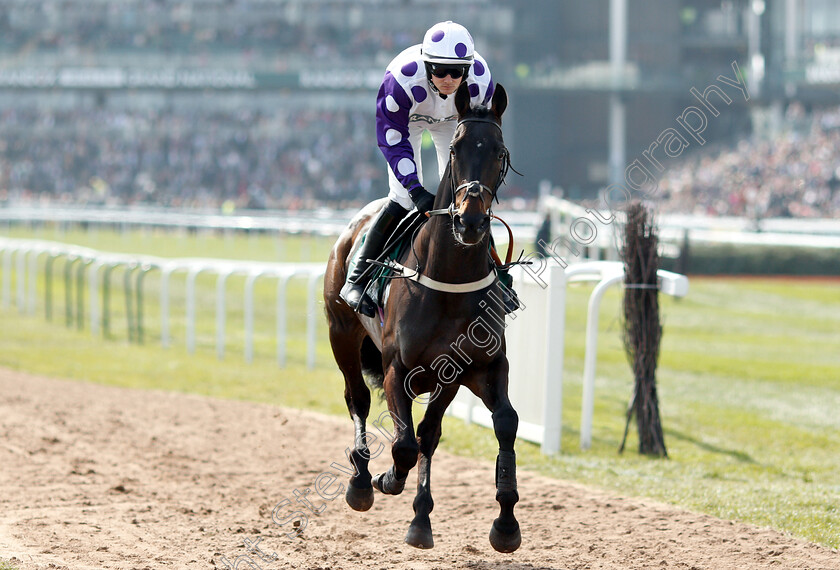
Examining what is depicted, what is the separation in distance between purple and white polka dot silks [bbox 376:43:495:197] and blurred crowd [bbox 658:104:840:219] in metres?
22.1

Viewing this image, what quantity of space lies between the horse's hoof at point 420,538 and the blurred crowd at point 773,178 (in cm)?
2276

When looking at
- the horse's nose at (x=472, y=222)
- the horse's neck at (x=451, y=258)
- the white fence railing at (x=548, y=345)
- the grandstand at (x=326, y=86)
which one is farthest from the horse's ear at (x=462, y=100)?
the grandstand at (x=326, y=86)

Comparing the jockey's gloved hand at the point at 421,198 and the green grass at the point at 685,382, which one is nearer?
the jockey's gloved hand at the point at 421,198

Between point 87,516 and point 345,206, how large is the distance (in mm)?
24820

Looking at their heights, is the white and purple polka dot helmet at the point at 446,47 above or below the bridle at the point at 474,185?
above

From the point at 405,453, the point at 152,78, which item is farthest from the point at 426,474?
the point at 152,78

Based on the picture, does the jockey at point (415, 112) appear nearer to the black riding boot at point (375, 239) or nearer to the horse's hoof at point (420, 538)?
the black riding boot at point (375, 239)

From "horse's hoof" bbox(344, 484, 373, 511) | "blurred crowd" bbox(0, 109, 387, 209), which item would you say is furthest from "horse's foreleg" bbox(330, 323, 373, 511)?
"blurred crowd" bbox(0, 109, 387, 209)

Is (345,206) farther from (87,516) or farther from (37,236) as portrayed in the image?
(87,516)

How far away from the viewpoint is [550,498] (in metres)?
5.60

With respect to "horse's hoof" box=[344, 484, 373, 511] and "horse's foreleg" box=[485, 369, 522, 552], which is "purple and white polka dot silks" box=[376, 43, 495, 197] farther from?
"horse's hoof" box=[344, 484, 373, 511]

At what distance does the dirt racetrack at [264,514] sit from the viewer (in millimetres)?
4461

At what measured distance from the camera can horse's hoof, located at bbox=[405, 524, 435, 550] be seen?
4.15 m

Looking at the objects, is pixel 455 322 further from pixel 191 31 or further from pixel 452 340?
pixel 191 31
